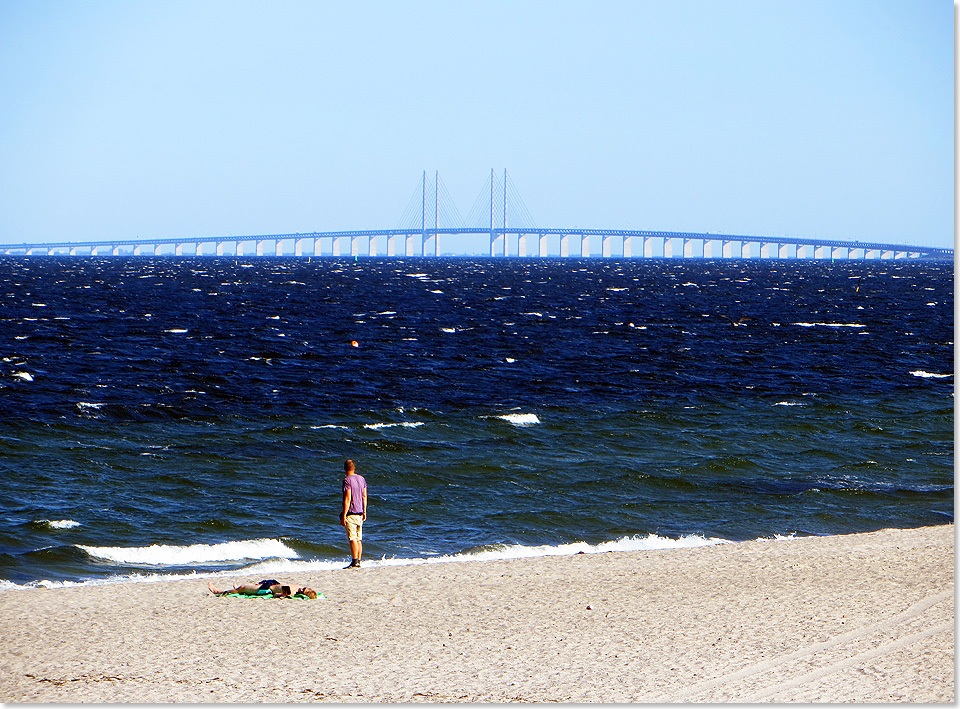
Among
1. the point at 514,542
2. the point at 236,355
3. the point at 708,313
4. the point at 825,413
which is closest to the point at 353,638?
the point at 514,542

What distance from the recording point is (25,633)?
13.8 metres

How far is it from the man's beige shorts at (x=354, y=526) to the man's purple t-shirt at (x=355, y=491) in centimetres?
12

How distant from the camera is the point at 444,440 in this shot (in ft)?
103

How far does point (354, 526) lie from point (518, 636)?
5133mm

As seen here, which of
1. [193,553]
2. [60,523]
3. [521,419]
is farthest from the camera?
[521,419]

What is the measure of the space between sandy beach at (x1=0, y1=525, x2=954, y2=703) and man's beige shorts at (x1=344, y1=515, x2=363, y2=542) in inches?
25.2

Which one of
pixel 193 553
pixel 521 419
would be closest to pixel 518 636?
pixel 193 553

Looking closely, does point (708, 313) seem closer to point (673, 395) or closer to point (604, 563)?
point (673, 395)

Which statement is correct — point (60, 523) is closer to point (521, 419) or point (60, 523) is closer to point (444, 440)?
point (444, 440)

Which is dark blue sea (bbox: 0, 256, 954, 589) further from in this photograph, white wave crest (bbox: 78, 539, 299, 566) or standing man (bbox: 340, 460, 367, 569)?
standing man (bbox: 340, 460, 367, 569)

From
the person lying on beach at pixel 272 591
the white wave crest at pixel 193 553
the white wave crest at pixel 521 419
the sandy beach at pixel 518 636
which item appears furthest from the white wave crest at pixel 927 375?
the person lying on beach at pixel 272 591

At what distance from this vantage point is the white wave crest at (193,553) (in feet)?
65.1

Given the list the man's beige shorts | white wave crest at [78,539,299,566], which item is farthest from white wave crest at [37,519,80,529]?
the man's beige shorts

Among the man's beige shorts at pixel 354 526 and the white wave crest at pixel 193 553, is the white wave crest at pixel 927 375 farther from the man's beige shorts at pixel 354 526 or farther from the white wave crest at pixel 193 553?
the man's beige shorts at pixel 354 526
